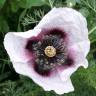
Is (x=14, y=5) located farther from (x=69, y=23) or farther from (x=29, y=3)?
(x=69, y=23)

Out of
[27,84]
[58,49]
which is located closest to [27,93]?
[27,84]

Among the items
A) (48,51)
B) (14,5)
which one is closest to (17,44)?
(48,51)

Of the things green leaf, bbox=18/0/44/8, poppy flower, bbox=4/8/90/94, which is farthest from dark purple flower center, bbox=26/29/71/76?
green leaf, bbox=18/0/44/8

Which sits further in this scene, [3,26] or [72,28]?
[3,26]

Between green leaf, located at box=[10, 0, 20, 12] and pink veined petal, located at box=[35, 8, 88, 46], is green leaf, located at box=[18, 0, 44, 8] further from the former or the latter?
pink veined petal, located at box=[35, 8, 88, 46]

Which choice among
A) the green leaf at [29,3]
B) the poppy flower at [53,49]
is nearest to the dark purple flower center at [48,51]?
the poppy flower at [53,49]
